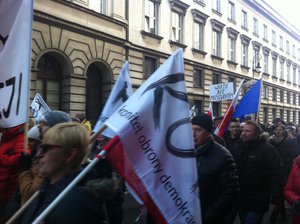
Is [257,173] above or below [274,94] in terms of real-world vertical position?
below

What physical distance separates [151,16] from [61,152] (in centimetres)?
1860

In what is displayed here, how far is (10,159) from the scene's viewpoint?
347 centimetres

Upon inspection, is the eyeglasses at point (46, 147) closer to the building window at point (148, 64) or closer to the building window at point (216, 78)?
the building window at point (148, 64)

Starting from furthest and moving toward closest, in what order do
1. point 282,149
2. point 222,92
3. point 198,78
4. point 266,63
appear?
point 266,63, point 198,78, point 222,92, point 282,149

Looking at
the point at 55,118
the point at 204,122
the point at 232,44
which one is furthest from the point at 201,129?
the point at 232,44

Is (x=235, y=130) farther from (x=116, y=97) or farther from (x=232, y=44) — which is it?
(x=232, y=44)

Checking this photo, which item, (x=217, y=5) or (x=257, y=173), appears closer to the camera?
(x=257, y=173)

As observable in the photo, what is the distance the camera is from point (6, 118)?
3.07 metres

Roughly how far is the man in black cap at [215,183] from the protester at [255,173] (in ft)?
3.78

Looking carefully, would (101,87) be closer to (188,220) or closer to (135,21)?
(135,21)

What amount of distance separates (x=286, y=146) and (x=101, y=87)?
443 inches

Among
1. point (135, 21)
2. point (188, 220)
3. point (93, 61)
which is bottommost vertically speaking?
point (188, 220)

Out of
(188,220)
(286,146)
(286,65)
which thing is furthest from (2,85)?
(286,65)

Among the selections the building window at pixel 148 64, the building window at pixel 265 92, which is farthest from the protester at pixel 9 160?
the building window at pixel 265 92
